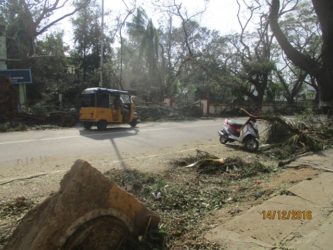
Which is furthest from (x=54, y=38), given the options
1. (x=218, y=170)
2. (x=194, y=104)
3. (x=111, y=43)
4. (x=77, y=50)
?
(x=218, y=170)

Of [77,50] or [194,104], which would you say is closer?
[194,104]

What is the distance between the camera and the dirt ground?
4.40 m

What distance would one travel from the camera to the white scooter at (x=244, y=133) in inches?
478

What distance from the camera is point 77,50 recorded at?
3719 centimetres

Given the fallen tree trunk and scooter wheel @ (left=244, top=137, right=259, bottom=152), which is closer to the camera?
the fallen tree trunk

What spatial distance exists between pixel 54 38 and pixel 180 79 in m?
14.8

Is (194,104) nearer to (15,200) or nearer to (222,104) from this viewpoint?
(222,104)

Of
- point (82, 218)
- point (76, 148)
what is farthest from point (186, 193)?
point (76, 148)

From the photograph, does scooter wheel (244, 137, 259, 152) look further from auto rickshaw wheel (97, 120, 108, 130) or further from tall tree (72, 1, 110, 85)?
tall tree (72, 1, 110, 85)

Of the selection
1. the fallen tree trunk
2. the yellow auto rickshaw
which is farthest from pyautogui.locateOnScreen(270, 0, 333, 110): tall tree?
the yellow auto rickshaw

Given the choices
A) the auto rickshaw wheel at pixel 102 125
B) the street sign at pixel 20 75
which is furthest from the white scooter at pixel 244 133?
the street sign at pixel 20 75

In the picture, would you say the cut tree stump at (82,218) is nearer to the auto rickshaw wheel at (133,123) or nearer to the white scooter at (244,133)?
the white scooter at (244,133)
